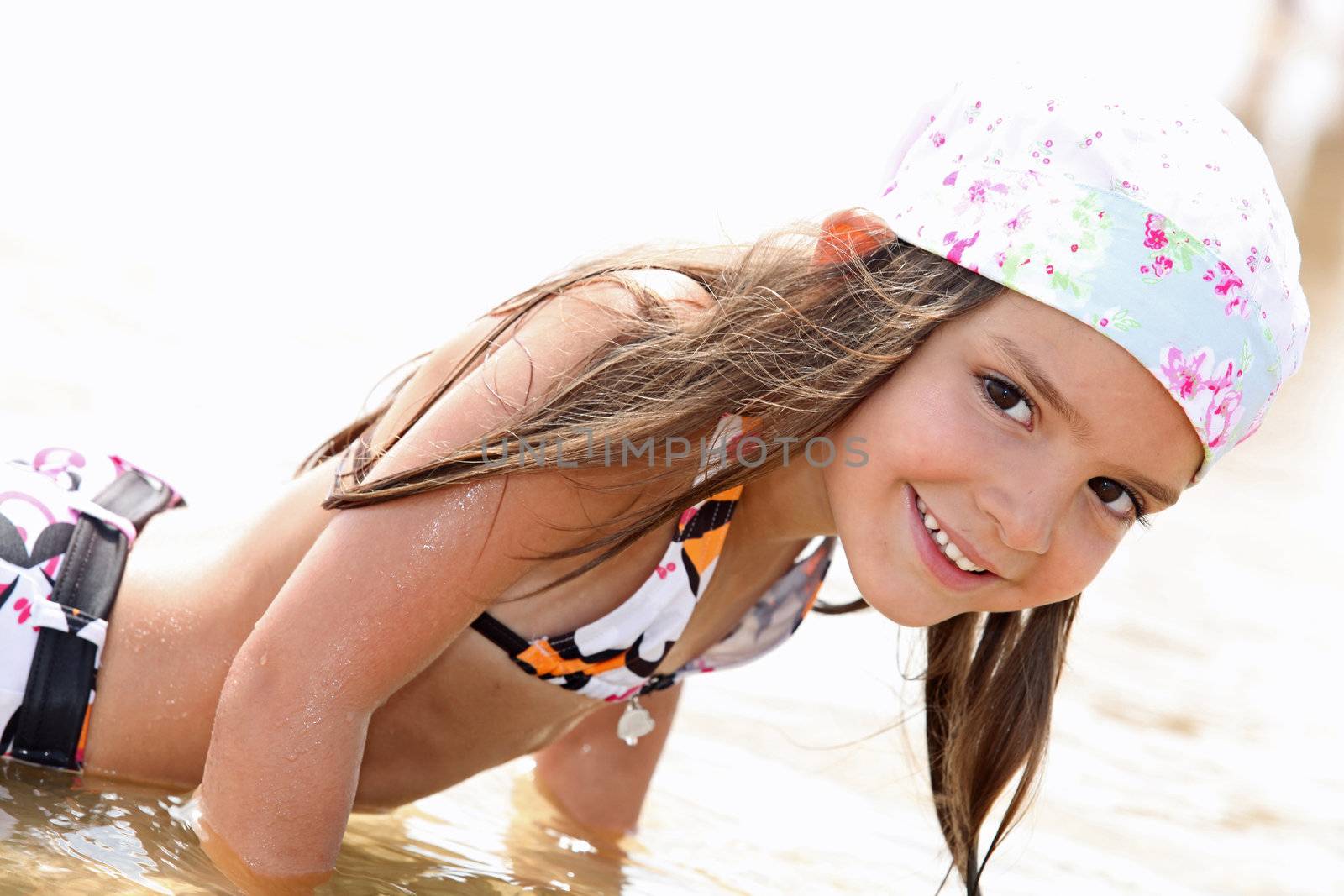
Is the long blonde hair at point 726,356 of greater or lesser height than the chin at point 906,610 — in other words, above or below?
above

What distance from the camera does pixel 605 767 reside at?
2.80 metres

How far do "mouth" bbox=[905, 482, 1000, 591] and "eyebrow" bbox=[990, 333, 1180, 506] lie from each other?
230 mm

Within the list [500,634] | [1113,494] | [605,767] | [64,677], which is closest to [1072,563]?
[1113,494]

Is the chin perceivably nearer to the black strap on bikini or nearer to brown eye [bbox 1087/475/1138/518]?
brown eye [bbox 1087/475/1138/518]

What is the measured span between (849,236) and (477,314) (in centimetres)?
355

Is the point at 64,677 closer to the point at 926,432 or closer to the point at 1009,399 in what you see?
the point at 926,432

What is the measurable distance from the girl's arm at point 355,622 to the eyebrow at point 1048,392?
0.55 metres

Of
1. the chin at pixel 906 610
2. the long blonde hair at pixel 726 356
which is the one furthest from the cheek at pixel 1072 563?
the long blonde hair at pixel 726 356

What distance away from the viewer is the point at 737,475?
2.11 meters

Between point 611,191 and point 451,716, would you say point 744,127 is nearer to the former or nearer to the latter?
point 611,191

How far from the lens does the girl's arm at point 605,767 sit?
2789 millimetres

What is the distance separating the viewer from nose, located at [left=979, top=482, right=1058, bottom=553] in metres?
1.98

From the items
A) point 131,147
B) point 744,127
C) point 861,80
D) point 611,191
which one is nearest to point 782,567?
point 131,147

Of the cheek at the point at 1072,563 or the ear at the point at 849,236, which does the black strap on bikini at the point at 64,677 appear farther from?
the cheek at the point at 1072,563
